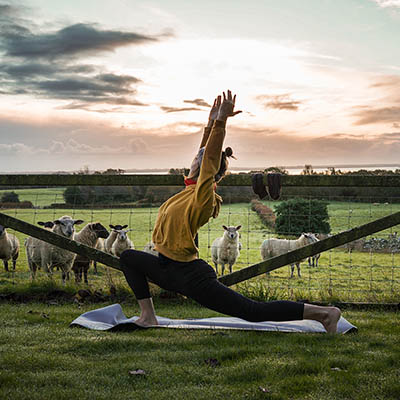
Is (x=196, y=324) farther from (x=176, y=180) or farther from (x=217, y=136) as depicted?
(x=217, y=136)

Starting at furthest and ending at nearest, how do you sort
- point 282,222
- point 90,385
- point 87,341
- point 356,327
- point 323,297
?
point 282,222
point 323,297
point 356,327
point 87,341
point 90,385

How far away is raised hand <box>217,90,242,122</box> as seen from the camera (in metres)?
4.26

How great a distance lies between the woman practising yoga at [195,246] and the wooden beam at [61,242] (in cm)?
A: 161

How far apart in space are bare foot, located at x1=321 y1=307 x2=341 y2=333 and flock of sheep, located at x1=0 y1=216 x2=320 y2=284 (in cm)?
449

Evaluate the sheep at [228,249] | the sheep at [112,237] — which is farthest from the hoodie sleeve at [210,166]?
the sheep at [112,237]

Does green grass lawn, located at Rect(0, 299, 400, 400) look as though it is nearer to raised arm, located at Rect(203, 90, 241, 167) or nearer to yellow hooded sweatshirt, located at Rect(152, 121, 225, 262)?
yellow hooded sweatshirt, located at Rect(152, 121, 225, 262)

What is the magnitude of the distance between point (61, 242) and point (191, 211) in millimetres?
2702

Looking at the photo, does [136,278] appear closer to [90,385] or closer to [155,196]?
[90,385]

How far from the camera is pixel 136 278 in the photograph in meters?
4.90

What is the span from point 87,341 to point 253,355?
5.25ft

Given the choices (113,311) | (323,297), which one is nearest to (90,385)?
(113,311)

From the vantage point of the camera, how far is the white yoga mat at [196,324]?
5.27m

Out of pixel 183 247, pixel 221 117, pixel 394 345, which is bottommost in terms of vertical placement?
Answer: pixel 394 345

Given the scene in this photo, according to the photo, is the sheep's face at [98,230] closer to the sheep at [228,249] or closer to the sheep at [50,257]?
the sheep at [50,257]
